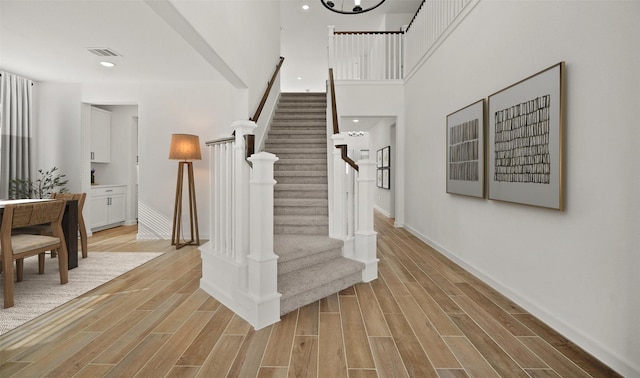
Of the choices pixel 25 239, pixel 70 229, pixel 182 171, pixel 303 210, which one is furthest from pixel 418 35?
pixel 25 239

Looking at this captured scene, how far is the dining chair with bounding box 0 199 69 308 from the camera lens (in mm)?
2512

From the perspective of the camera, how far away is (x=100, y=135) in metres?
6.13

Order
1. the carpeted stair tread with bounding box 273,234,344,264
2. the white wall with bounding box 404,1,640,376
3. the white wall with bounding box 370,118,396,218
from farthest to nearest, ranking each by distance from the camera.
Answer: the white wall with bounding box 370,118,396,218 → the carpeted stair tread with bounding box 273,234,344,264 → the white wall with bounding box 404,1,640,376

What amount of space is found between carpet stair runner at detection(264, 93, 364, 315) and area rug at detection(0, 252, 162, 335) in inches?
73.1

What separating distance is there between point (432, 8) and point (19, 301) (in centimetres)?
595

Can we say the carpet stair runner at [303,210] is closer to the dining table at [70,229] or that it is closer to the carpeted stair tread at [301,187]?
the carpeted stair tread at [301,187]

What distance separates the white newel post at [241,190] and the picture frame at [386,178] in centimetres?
588

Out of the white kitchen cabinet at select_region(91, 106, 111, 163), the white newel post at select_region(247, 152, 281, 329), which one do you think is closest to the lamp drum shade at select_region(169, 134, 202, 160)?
the white kitchen cabinet at select_region(91, 106, 111, 163)

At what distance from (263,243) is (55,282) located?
2408 millimetres

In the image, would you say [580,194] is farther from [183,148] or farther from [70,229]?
[70,229]

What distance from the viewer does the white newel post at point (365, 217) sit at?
Answer: 10.7 ft

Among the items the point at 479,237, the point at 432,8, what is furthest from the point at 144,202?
the point at 432,8

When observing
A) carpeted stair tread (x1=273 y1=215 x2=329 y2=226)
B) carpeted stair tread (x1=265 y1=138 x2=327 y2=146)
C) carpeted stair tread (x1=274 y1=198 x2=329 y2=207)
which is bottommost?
carpeted stair tread (x1=273 y1=215 x2=329 y2=226)

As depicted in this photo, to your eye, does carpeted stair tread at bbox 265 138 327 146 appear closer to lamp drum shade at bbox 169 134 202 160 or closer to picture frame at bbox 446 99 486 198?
lamp drum shade at bbox 169 134 202 160
